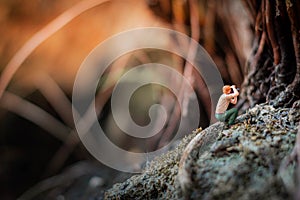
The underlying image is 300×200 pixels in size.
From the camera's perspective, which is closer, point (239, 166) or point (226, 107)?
point (239, 166)

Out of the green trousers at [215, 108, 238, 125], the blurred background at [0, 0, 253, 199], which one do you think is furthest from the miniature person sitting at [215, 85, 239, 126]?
the blurred background at [0, 0, 253, 199]

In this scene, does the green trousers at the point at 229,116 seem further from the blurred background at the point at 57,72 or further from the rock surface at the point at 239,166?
the blurred background at the point at 57,72

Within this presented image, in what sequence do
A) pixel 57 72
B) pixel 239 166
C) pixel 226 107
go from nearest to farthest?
pixel 239 166 → pixel 226 107 → pixel 57 72

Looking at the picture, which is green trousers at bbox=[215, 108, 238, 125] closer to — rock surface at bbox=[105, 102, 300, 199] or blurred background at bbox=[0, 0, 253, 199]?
rock surface at bbox=[105, 102, 300, 199]

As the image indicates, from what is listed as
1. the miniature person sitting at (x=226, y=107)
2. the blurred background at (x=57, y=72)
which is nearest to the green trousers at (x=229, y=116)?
the miniature person sitting at (x=226, y=107)

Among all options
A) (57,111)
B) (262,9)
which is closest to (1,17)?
(57,111)

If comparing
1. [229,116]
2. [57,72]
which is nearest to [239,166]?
[229,116]

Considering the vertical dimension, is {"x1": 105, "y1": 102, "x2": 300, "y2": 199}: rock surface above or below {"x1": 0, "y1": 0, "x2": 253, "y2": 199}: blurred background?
below

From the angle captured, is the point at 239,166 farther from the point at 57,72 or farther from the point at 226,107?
the point at 57,72

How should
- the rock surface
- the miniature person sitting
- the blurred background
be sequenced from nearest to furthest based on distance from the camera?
the rock surface, the miniature person sitting, the blurred background
